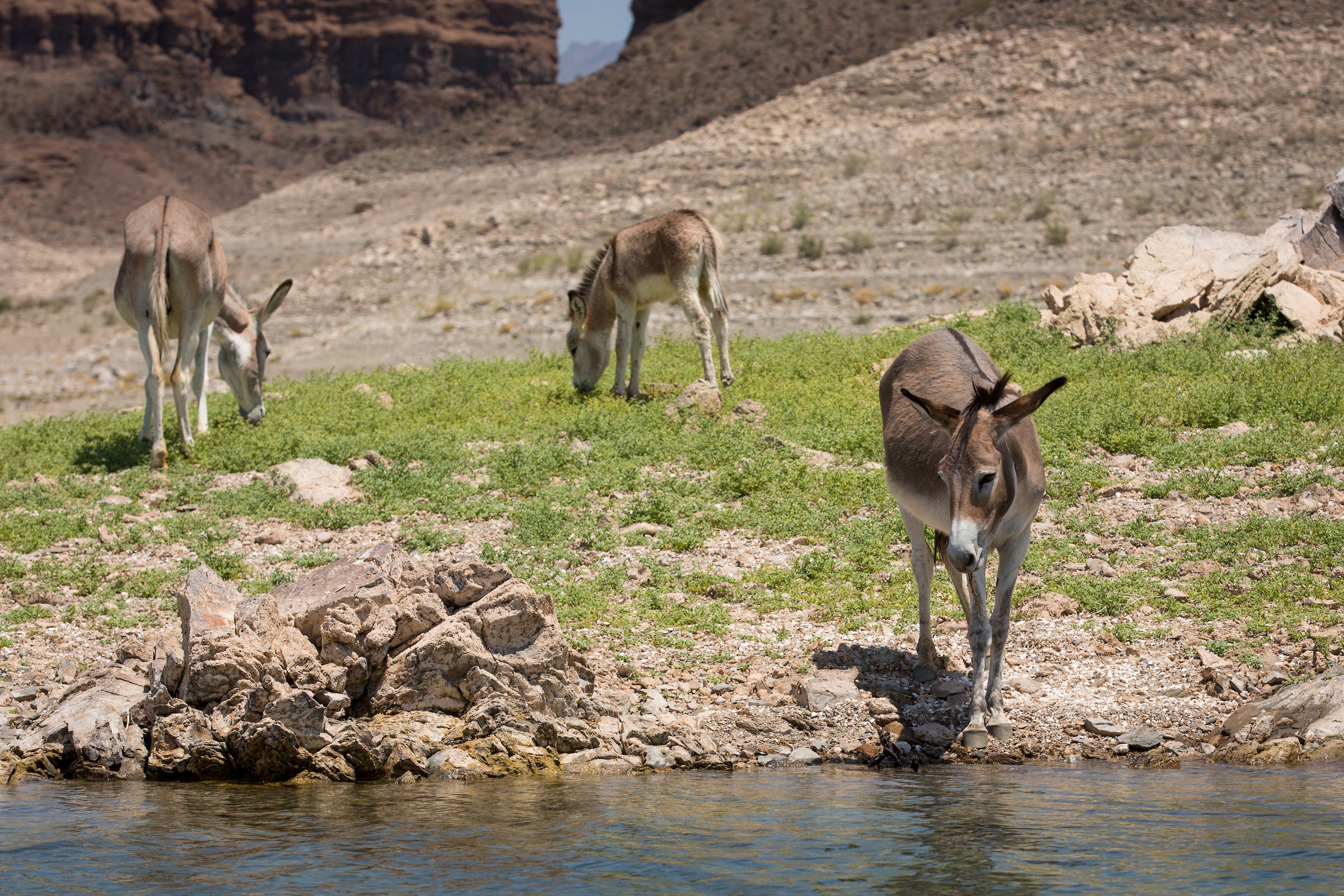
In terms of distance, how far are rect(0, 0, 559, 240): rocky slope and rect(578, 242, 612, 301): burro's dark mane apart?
69.4 m

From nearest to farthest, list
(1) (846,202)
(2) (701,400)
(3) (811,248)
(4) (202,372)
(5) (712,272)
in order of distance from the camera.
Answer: (2) (701,400)
(4) (202,372)
(5) (712,272)
(3) (811,248)
(1) (846,202)

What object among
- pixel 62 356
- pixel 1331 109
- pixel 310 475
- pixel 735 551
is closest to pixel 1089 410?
pixel 735 551

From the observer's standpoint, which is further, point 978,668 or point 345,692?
point 345,692

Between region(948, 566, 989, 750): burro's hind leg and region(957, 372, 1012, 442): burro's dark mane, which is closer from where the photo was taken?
region(957, 372, 1012, 442): burro's dark mane

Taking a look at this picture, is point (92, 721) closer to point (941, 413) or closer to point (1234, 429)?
point (941, 413)

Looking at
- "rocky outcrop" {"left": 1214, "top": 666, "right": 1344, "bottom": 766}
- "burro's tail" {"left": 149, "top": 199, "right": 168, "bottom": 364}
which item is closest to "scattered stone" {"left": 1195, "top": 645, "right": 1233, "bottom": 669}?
"rocky outcrop" {"left": 1214, "top": 666, "right": 1344, "bottom": 766}

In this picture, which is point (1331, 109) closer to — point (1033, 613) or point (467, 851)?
point (1033, 613)

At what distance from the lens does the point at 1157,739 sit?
7.69 metres

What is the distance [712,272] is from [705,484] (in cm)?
474

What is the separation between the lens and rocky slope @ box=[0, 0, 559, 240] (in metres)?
83.8

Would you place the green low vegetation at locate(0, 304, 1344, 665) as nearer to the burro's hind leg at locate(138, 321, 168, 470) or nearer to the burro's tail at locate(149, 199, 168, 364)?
the burro's hind leg at locate(138, 321, 168, 470)

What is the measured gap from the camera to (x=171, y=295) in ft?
49.1

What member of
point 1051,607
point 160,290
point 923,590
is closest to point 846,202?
point 160,290

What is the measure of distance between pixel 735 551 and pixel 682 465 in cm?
251
